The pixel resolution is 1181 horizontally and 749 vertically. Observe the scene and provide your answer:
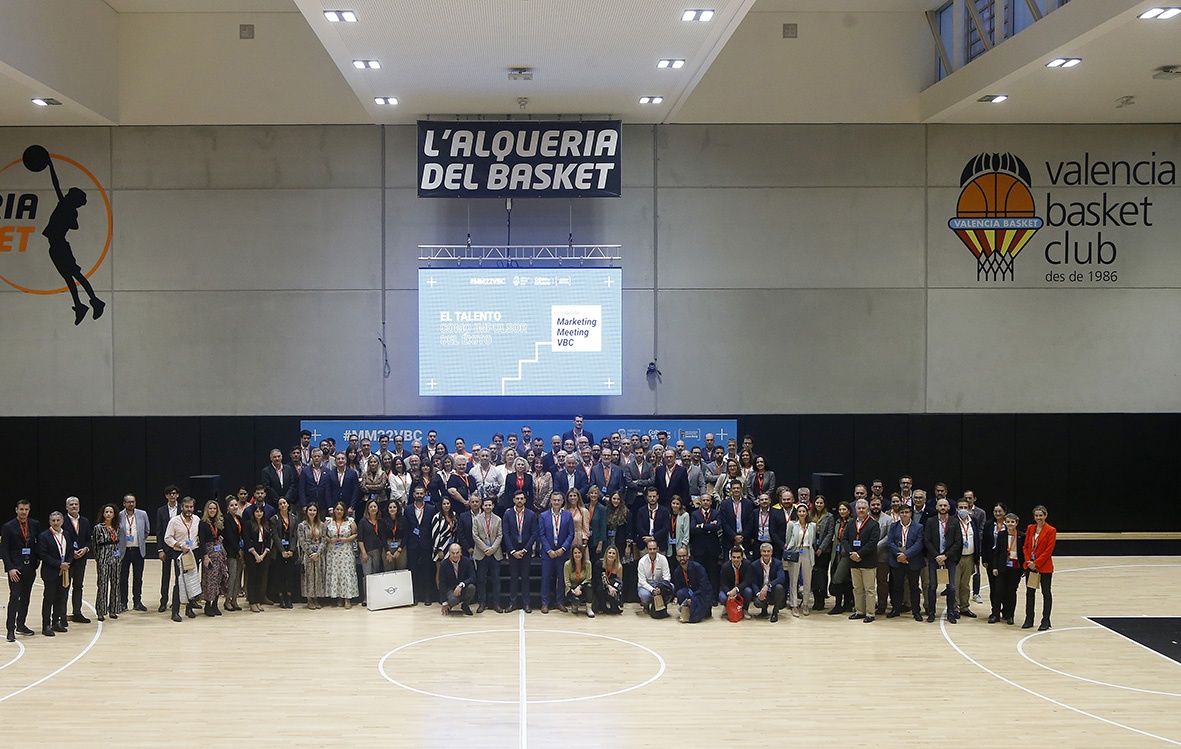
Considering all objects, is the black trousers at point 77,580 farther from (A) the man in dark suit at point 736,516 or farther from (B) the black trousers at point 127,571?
(A) the man in dark suit at point 736,516

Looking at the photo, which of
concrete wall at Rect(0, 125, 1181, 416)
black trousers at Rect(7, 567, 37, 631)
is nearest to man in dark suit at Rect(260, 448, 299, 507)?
concrete wall at Rect(0, 125, 1181, 416)

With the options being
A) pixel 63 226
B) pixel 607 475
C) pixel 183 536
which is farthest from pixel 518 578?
pixel 63 226

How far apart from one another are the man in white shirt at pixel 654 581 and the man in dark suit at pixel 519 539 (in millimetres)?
1528

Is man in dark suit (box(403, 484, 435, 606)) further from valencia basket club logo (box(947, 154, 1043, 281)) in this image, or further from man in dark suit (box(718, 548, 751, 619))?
valencia basket club logo (box(947, 154, 1043, 281))

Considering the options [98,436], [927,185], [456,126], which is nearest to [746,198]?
[927,185]

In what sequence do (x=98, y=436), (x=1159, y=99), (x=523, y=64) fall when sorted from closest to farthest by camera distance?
(x=523, y=64) → (x=1159, y=99) → (x=98, y=436)

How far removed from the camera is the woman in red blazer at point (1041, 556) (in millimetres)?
11977

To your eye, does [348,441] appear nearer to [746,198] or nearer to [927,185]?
[746,198]

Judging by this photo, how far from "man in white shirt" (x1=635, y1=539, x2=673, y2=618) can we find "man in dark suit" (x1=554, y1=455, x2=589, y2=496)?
1.64 meters

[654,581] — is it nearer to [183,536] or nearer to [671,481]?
[671,481]

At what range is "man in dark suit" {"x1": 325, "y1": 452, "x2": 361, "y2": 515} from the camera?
14.1 m

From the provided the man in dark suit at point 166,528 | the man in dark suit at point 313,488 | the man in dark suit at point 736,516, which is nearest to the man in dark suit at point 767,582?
the man in dark suit at point 736,516

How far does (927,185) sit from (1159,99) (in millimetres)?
3800

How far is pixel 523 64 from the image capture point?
1398 cm
